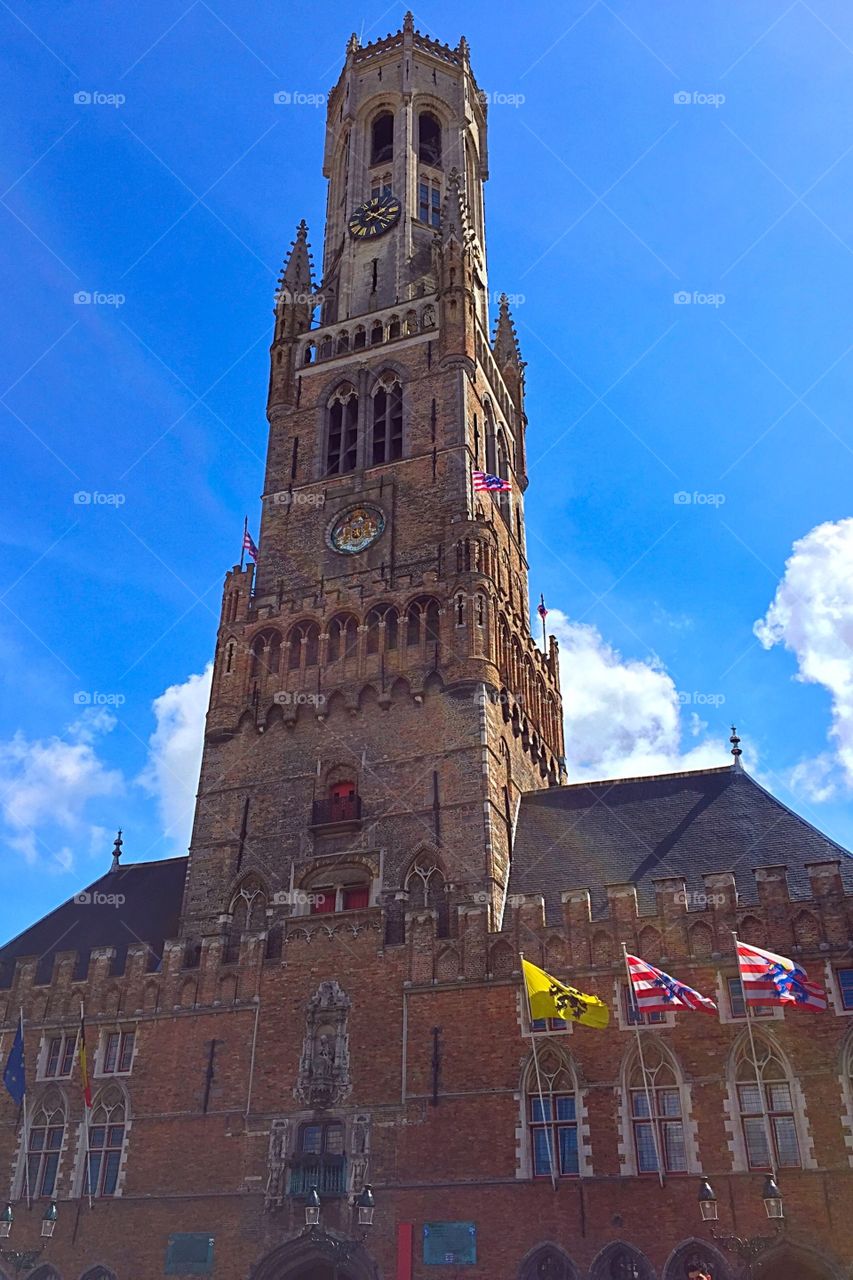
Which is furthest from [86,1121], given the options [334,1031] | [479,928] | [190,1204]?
[479,928]

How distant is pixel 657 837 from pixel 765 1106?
875 cm

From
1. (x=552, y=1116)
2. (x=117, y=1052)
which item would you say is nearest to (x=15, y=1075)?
(x=117, y=1052)

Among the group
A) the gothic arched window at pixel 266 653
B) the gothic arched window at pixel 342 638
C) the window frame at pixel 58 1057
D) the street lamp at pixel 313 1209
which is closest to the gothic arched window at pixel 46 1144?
the window frame at pixel 58 1057

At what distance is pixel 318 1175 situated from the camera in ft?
88.9

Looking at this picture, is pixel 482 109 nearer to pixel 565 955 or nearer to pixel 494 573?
pixel 494 573

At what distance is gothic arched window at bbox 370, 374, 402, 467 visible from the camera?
4156 centimetres

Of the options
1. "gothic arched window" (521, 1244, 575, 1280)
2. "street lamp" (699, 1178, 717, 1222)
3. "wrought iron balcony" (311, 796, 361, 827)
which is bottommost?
"gothic arched window" (521, 1244, 575, 1280)

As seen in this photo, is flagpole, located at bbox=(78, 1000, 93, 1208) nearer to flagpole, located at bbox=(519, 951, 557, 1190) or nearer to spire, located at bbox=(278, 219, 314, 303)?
flagpole, located at bbox=(519, 951, 557, 1190)

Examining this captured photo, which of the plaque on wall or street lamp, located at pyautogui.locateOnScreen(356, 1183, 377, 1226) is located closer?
street lamp, located at pyautogui.locateOnScreen(356, 1183, 377, 1226)

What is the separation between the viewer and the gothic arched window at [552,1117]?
25375 mm

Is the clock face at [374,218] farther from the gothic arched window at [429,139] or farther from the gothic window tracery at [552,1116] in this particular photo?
the gothic window tracery at [552,1116]

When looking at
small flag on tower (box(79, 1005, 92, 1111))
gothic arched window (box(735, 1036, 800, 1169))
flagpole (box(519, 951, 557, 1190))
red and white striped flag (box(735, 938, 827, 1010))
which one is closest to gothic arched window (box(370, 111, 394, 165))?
flagpole (box(519, 951, 557, 1190))

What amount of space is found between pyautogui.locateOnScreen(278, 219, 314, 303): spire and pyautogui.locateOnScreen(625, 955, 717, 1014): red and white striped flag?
33970 mm

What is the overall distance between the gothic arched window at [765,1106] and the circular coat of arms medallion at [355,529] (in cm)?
2083
